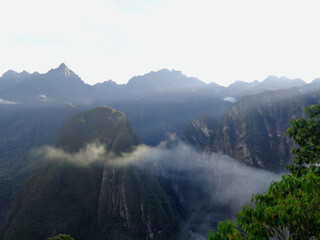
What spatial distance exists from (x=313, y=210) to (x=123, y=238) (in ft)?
427

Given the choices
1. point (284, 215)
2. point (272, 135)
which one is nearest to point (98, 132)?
point (272, 135)

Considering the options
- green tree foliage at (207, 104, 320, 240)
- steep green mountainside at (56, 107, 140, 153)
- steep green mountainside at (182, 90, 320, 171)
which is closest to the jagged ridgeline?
steep green mountainside at (56, 107, 140, 153)

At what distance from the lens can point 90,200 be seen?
423 feet

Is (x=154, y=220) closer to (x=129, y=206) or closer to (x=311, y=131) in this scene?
(x=129, y=206)

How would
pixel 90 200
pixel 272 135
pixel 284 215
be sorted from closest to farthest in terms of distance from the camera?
pixel 284 215 → pixel 90 200 → pixel 272 135

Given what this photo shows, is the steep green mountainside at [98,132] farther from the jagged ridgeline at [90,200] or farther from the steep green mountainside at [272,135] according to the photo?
the steep green mountainside at [272,135]

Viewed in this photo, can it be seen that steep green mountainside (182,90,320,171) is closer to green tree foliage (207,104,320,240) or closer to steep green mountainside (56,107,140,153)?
steep green mountainside (56,107,140,153)

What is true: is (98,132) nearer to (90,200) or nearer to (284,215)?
(90,200)

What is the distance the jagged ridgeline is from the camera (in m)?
106

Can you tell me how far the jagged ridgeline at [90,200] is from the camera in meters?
106

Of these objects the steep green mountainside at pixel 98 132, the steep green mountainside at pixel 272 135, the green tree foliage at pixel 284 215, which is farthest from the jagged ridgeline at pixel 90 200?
the green tree foliage at pixel 284 215

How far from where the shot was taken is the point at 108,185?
462ft

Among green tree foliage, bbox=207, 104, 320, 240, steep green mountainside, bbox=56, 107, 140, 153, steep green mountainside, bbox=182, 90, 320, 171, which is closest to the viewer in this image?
green tree foliage, bbox=207, 104, 320, 240

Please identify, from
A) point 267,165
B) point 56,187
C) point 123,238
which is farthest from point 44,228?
point 267,165
